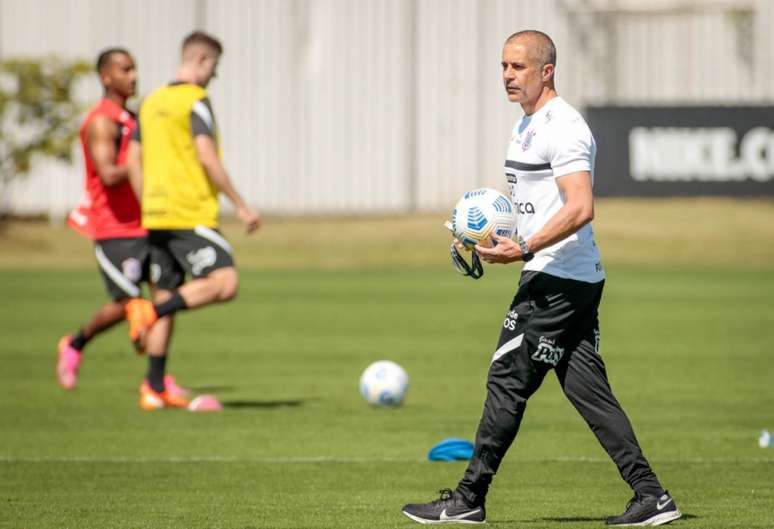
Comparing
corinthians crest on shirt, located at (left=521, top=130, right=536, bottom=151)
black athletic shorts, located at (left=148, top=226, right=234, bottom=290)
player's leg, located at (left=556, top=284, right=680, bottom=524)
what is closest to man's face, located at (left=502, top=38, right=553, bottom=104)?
corinthians crest on shirt, located at (left=521, top=130, right=536, bottom=151)

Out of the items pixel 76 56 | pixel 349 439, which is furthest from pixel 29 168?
pixel 349 439

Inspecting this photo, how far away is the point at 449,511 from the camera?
7.42m

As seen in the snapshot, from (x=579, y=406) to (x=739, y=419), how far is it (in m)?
4.34

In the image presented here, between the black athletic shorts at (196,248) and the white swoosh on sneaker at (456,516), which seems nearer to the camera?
the white swoosh on sneaker at (456,516)

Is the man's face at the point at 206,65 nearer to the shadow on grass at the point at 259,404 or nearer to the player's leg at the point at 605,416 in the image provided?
the shadow on grass at the point at 259,404

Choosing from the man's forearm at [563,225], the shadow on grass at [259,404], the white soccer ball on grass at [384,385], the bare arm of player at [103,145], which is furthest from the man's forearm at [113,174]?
the man's forearm at [563,225]

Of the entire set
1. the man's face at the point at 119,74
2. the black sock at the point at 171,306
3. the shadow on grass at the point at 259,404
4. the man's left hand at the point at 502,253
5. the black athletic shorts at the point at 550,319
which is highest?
the man's face at the point at 119,74

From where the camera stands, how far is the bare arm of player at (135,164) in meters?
12.1

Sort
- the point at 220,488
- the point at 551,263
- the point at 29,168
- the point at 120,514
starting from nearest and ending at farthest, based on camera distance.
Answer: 1. the point at 551,263
2. the point at 120,514
3. the point at 220,488
4. the point at 29,168

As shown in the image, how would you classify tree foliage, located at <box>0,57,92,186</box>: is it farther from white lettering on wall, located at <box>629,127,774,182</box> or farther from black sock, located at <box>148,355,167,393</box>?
black sock, located at <box>148,355,167,393</box>

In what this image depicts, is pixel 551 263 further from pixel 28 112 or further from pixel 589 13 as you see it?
pixel 589 13

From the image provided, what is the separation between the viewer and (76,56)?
38750 mm

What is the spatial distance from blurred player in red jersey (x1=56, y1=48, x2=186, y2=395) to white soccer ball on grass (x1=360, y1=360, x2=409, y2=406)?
1612 mm

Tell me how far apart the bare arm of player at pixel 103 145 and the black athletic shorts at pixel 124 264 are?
0.57 meters
